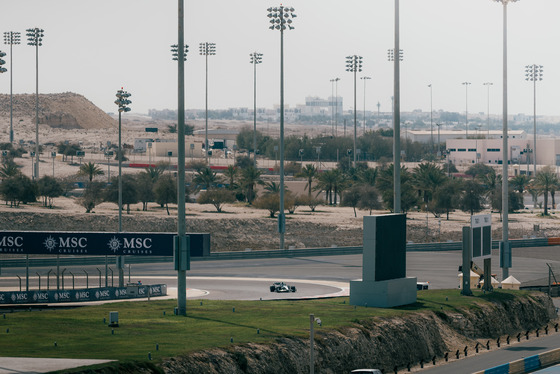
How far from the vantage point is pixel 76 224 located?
10225cm

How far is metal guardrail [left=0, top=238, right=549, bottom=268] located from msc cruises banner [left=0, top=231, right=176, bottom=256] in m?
19.8

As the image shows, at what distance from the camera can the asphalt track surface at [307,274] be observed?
61.3 metres

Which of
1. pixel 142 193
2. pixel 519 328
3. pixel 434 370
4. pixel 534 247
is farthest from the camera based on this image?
pixel 142 193

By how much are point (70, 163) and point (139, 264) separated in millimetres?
101896

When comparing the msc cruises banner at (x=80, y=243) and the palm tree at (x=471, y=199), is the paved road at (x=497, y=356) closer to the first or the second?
the msc cruises banner at (x=80, y=243)

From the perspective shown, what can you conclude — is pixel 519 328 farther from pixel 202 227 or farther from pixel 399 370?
pixel 202 227

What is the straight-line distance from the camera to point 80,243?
2264 inches

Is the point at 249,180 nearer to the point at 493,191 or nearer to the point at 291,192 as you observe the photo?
the point at 291,192

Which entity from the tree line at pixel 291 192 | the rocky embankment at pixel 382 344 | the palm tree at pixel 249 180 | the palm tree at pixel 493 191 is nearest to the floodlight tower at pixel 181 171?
the rocky embankment at pixel 382 344

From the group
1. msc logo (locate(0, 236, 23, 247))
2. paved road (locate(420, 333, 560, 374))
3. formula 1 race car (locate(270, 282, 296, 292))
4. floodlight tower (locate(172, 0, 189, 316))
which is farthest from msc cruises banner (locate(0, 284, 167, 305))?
paved road (locate(420, 333, 560, 374))

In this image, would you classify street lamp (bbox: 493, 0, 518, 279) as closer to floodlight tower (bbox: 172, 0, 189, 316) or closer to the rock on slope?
the rock on slope

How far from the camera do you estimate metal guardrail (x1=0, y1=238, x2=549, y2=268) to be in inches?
3073

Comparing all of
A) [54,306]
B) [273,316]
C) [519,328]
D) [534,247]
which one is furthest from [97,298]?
[534,247]

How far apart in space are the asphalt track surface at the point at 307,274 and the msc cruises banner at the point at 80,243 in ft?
19.3
